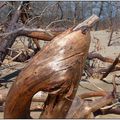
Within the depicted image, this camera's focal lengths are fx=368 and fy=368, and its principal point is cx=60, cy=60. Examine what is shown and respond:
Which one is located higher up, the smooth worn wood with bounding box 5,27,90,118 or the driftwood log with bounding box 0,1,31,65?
the smooth worn wood with bounding box 5,27,90,118

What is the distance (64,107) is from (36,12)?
12.2 feet

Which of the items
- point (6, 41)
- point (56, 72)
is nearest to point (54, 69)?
point (56, 72)

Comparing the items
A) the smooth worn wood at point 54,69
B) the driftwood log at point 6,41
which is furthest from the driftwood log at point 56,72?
the driftwood log at point 6,41

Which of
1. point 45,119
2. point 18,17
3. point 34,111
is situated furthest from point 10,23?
point 45,119

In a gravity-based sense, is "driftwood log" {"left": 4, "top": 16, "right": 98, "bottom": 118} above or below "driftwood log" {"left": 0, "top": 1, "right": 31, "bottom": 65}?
above

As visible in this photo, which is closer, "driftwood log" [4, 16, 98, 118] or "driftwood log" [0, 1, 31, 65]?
"driftwood log" [4, 16, 98, 118]

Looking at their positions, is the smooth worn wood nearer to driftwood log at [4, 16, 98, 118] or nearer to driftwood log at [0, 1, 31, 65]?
driftwood log at [4, 16, 98, 118]

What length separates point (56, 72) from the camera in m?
1.51

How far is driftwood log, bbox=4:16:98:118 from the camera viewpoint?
4.98ft

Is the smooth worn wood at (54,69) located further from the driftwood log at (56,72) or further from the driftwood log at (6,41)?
the driftwood log at (6,41)

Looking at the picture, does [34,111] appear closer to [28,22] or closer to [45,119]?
[45,119]

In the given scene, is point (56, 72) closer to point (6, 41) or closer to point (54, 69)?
point (54, 69)

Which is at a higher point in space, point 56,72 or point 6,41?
point 56,72

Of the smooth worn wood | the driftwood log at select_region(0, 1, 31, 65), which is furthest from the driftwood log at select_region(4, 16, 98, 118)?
the driftwood log at select_region(0, 1, 31, 65)
